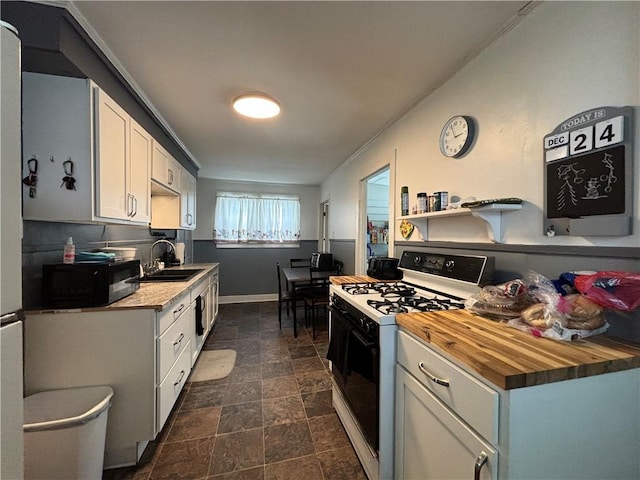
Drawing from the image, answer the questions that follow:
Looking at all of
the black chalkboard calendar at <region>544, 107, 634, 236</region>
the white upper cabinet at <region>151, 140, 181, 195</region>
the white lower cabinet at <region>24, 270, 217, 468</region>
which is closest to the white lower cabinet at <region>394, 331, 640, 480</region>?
the black chalkboard calendar at <region>544, 107, 634, 236</region>

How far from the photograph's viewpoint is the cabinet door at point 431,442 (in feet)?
2.45

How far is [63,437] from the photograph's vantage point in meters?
1.10

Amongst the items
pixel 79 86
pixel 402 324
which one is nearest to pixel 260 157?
pixel 79 86

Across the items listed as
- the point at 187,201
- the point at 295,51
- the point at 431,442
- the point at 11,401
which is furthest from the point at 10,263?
the point at 187,201

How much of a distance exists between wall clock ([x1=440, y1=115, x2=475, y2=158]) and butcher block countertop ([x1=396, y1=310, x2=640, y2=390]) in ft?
3.48

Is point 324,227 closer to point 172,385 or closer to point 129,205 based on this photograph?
point 129,205

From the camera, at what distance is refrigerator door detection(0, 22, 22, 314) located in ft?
2.07

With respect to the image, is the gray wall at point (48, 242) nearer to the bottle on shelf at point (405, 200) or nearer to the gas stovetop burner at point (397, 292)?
the gas stovetop burner at point (397, 292)

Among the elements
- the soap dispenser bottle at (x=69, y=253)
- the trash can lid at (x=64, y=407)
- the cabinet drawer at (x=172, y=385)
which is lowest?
the cabinet drawer at (x=172, y=385)

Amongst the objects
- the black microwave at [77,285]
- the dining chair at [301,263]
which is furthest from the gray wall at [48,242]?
the dining chair at [301,263]

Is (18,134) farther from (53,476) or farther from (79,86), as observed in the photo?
(53,476)

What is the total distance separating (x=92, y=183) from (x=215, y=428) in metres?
1.71

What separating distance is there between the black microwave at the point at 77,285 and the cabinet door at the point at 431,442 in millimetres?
1638

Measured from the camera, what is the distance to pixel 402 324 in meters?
1.09
